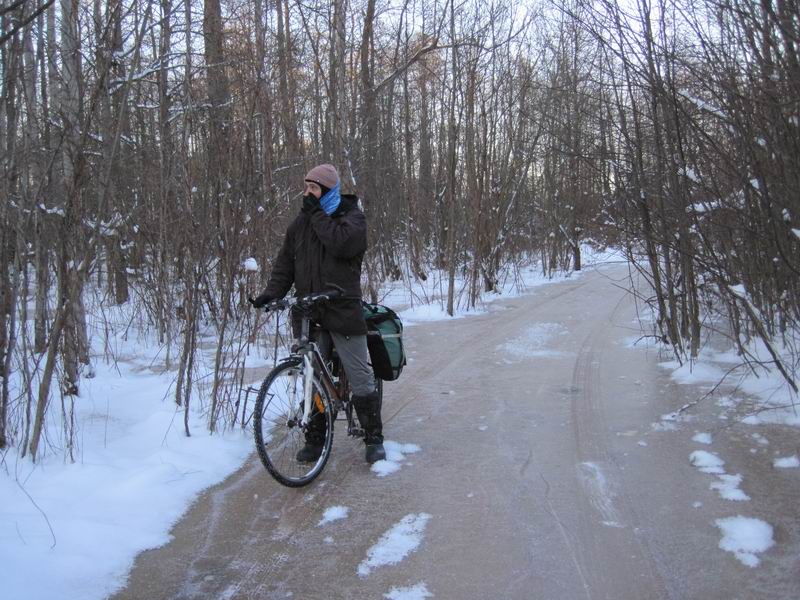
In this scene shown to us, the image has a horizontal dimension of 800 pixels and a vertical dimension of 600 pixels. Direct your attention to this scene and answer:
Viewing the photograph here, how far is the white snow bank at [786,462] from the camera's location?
4039 millimetres

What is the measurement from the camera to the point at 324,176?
4.00m

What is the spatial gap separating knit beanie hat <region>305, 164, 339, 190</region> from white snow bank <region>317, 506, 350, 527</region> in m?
1.87

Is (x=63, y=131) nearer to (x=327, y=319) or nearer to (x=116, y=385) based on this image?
(x=327, y=319)

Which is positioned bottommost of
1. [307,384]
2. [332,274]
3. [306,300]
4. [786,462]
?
[786,462]

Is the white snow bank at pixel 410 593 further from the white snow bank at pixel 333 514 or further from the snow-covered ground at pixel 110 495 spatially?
the white snow bank at pixel 333 514

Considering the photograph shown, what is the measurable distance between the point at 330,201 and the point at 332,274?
445 millimetres

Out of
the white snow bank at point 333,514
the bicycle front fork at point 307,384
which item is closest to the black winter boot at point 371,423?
the bicycle front fork at point 307,384

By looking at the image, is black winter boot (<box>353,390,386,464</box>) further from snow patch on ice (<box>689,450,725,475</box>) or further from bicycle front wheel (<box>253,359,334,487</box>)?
snow patch on ice (<box>689,450,725,475</box>)

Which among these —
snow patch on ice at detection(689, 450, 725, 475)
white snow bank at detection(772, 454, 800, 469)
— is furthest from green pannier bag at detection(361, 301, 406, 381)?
white snow bank at detection(772, 454, 800, 469)

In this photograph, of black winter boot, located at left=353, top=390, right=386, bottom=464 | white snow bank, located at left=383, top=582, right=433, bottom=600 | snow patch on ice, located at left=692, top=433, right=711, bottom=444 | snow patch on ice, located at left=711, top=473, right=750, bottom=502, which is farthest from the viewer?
snow patch on ice, located at left=692, top=433, right=711, bottom=444

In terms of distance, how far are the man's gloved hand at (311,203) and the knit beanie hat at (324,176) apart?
0.09 metres

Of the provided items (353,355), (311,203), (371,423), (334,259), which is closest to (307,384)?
(353,355)

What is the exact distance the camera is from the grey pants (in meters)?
4.18

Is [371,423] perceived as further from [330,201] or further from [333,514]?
[330,201]
